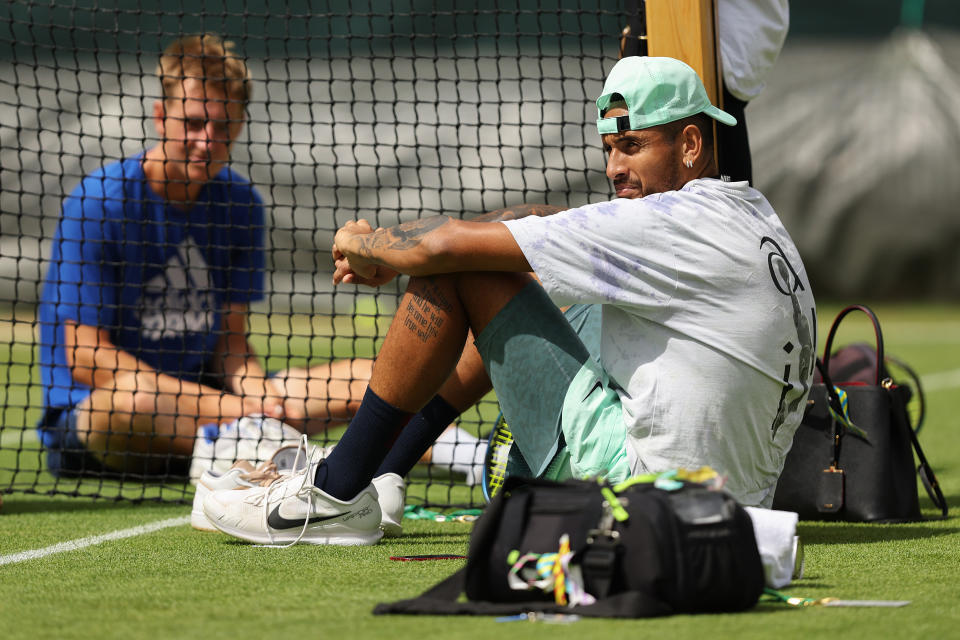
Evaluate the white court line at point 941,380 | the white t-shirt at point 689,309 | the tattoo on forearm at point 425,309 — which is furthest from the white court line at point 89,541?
the white court line at point 941,380

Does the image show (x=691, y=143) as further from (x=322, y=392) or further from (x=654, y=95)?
(x=322, y=392)

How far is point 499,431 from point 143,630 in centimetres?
148

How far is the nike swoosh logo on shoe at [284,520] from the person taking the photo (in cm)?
303

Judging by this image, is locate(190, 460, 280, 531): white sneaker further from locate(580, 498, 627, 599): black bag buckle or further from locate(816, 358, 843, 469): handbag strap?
locate(816, 358, 843, 469): handbag strap

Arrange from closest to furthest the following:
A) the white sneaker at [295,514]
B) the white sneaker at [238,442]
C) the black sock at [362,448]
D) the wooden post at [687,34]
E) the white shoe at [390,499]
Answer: the black sock at [362,448] < the white sneaker at [295,514] < the white shoe at [390,499] < the wooden post at [687,34] < the white sneaker at [238,442]

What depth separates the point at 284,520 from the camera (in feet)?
10.0

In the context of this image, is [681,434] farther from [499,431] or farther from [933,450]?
[933,450]

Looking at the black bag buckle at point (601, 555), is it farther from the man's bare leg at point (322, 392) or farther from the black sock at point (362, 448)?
the man's bare leg at point (322, 392)

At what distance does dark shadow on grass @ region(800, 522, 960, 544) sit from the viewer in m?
3.29

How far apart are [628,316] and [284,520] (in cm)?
101

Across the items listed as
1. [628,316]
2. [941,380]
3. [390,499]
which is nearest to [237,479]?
[390,499]

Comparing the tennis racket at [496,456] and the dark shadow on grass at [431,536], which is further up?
the tennis racket at [496,456]

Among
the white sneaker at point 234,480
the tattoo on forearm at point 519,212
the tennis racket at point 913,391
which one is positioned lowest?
the white sneaker at point 234,480

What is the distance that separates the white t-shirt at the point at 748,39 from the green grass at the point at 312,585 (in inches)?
51.7
